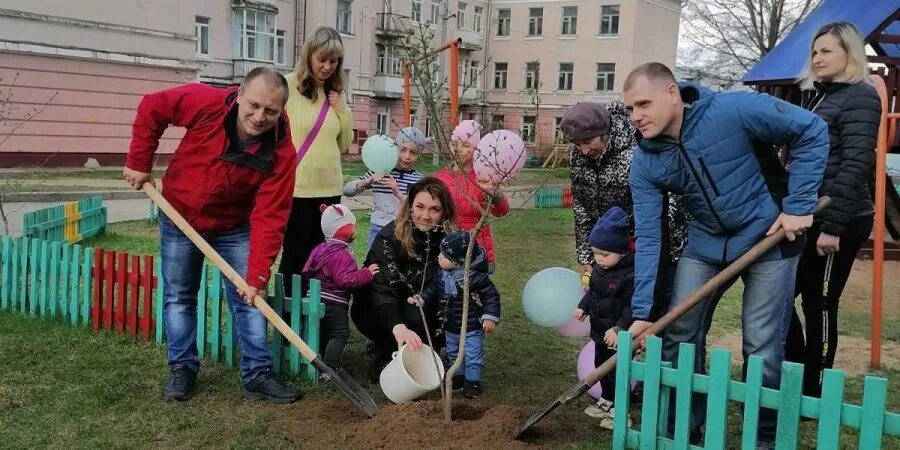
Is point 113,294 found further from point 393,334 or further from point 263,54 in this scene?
point 263,54

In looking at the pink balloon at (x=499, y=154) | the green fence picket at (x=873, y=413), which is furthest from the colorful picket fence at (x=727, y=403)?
the pink balloon at (x=499, y=154)

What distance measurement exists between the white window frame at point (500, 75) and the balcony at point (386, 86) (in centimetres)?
946

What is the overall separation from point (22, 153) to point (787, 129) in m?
20.3

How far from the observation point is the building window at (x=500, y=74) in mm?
44312

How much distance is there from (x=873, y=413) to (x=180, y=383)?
10.1ft

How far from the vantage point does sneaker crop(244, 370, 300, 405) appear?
13.0 feet

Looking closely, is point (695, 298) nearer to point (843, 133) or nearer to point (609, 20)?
A: point (843, 133)

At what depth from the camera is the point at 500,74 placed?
44375 millimetres

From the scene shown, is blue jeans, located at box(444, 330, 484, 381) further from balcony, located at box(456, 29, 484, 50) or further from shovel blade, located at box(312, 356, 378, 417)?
balcony, located at box(456, 29, 484, 50)

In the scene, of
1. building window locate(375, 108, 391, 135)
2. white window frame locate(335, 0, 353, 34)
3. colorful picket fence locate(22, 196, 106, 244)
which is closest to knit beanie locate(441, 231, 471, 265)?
colorful picket fence locate(22, 196, 106, 244)

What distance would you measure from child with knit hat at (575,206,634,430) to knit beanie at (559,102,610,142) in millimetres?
390

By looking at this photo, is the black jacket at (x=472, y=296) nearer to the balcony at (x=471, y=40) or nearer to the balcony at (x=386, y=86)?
the balcony at (x=386, y=86)

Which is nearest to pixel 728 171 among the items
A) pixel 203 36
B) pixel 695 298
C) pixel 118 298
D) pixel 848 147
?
pixel 695 298

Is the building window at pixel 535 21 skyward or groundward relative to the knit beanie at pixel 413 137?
skyward
